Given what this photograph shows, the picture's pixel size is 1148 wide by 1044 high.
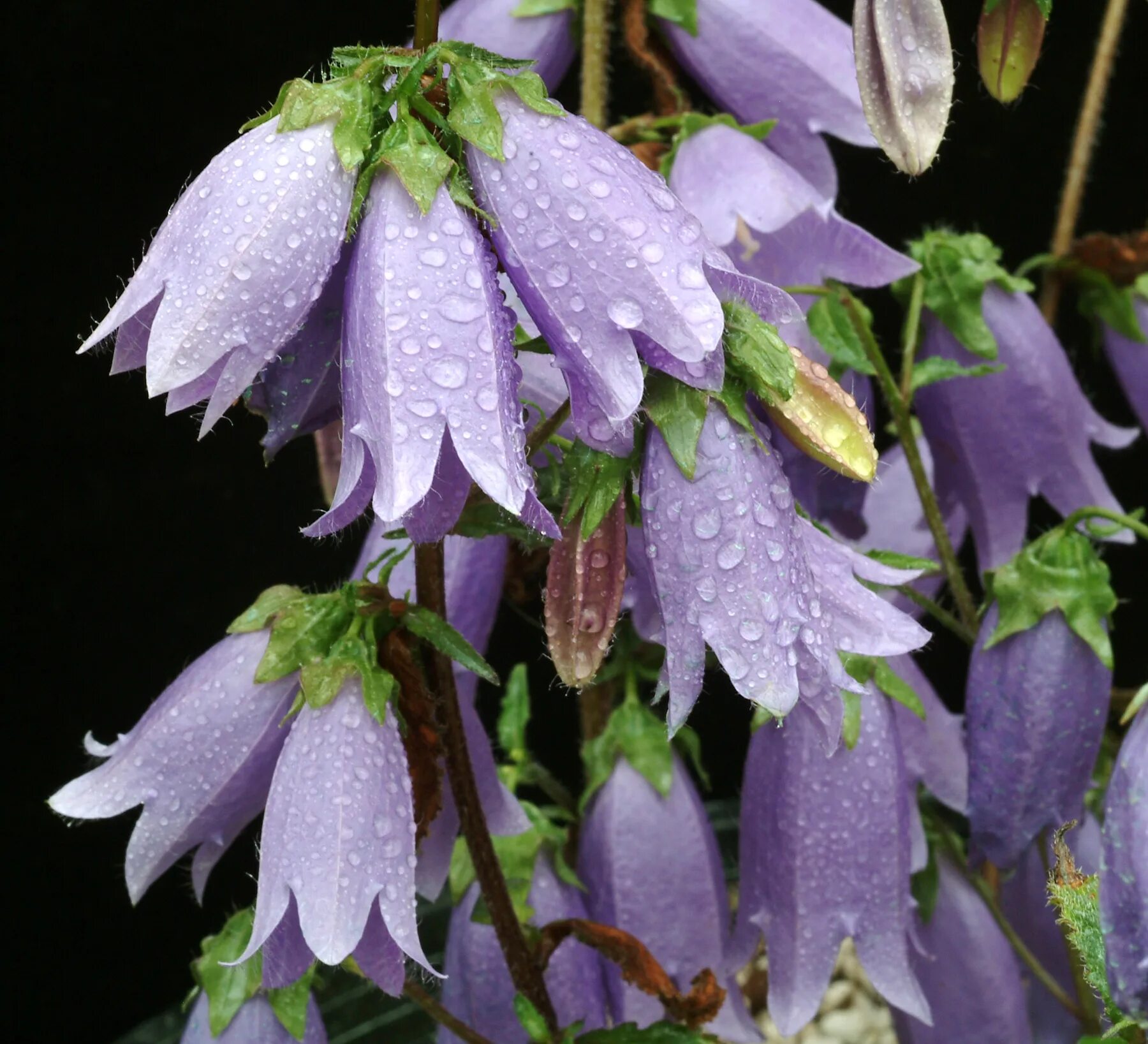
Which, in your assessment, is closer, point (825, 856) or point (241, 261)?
point (241, 261)

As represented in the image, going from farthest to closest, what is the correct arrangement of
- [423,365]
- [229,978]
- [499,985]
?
1. [499,985]
2. [229,978]
3. [423,365]

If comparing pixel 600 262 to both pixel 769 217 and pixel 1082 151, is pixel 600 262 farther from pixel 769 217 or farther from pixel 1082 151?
pixel 1082 151

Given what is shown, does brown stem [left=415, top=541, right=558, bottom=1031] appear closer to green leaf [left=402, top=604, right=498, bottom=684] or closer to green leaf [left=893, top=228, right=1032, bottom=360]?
green leaf [left=402, top=604, right=498, bottom=684]

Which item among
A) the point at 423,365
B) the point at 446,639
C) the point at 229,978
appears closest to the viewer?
the point at 423,365

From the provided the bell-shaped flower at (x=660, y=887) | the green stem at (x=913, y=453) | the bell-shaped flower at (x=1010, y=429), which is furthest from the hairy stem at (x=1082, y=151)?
the bell-shaped flower at (x=660, y=887)

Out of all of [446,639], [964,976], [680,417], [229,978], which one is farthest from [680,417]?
[964,976]

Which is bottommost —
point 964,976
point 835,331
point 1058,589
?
point 964,976

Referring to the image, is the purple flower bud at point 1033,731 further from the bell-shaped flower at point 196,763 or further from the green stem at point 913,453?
the bell-shaped flower at point 196,763
